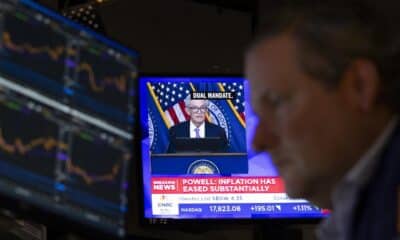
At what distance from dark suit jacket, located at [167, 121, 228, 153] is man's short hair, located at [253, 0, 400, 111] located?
101 cm

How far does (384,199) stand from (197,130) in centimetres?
107

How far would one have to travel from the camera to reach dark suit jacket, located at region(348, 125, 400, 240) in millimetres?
914

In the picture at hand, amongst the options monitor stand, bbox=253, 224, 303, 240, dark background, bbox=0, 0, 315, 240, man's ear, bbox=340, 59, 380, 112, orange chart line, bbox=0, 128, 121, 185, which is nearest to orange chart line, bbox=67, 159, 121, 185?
orange chart line, bbox=0, 128, 121, 185

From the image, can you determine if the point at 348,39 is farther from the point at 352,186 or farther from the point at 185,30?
the point at 185,30

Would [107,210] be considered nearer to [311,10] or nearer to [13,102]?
[13,102]

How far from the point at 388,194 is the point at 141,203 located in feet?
3.84

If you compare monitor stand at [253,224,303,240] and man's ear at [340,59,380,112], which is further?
monitor stand at [253,224,303,240]

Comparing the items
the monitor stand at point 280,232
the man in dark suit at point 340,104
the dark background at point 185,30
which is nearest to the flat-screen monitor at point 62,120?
the man in dark suit at point 340,104

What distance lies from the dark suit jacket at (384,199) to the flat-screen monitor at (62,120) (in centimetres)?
45

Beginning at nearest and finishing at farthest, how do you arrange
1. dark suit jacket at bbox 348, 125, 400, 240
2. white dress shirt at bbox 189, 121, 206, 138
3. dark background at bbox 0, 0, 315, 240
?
dark suit jacket at bbox 348, 125, 400, 240 → white dress shirt at bbox 189, 121, 206, 138 → dark background at bbox 0, 0, 315, 240

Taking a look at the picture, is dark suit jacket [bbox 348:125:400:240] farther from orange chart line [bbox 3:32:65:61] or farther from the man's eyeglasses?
the man's eyeglasses

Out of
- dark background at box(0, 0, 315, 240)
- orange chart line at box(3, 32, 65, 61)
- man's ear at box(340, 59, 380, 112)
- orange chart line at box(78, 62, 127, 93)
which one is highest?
dark background at box(0, 0, 315, 240)

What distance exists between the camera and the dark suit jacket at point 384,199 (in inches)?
36.0

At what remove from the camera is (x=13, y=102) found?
4.01 ft
